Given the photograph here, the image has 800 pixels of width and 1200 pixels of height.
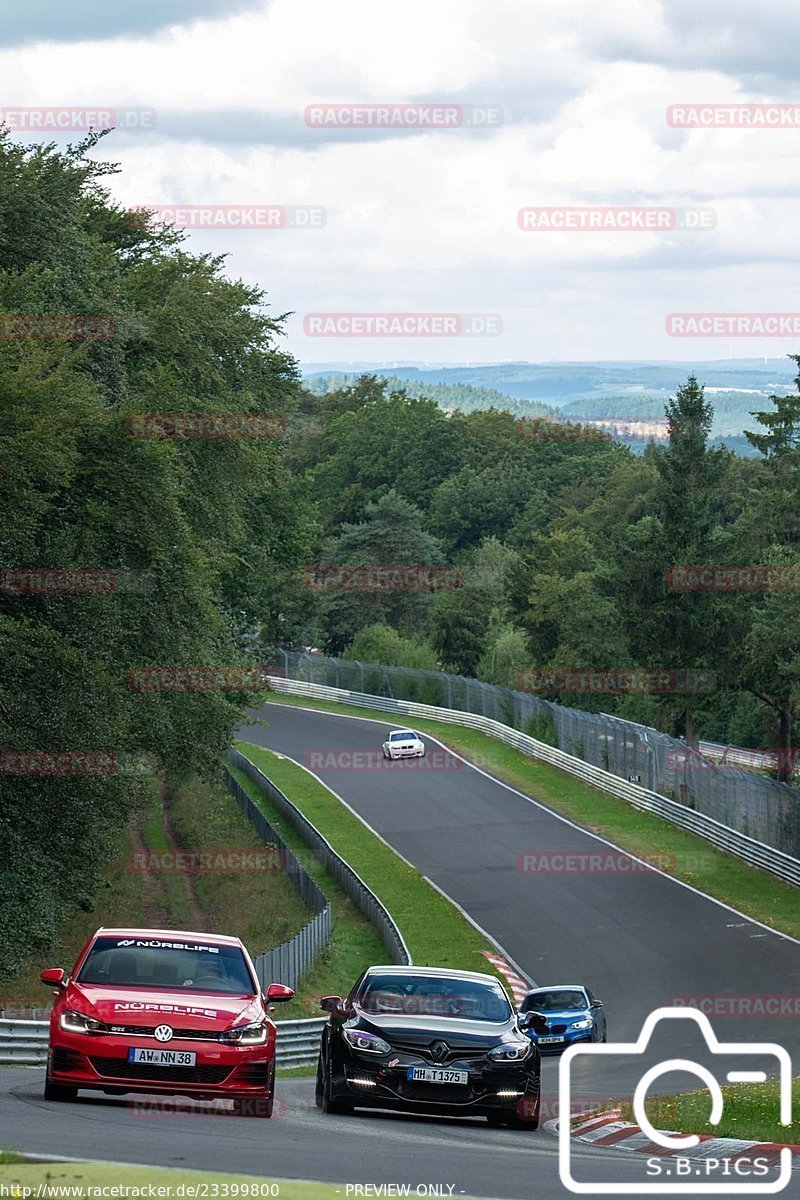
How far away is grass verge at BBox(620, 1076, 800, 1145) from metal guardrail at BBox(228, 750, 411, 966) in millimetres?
12312

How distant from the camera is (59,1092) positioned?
500 inches

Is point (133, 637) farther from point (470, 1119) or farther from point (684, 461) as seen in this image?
point (684, 461)

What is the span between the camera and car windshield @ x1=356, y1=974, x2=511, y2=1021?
14.3m

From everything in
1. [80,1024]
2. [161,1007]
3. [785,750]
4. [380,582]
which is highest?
[380,582]

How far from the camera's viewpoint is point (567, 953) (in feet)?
115

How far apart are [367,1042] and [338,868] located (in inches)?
1153

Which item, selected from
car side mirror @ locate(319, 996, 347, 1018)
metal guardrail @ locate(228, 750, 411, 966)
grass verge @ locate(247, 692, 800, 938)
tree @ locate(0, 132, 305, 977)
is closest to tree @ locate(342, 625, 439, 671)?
grass verge @ locate(247, 692, 800, 938)

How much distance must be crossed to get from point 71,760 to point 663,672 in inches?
1565

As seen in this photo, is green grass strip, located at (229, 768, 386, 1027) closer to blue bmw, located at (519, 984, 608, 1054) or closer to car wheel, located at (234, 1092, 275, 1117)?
blue bmw, located at (519, 984, 608, 1054)

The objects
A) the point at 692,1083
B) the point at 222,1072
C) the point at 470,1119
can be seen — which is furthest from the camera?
the point at 692,1083

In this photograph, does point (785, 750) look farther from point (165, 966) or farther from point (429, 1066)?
point (165, 966)

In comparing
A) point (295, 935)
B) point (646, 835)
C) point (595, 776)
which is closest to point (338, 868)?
point (646, 835)

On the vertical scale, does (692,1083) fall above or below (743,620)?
below

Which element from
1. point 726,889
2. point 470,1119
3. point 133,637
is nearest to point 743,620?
point 726,889
